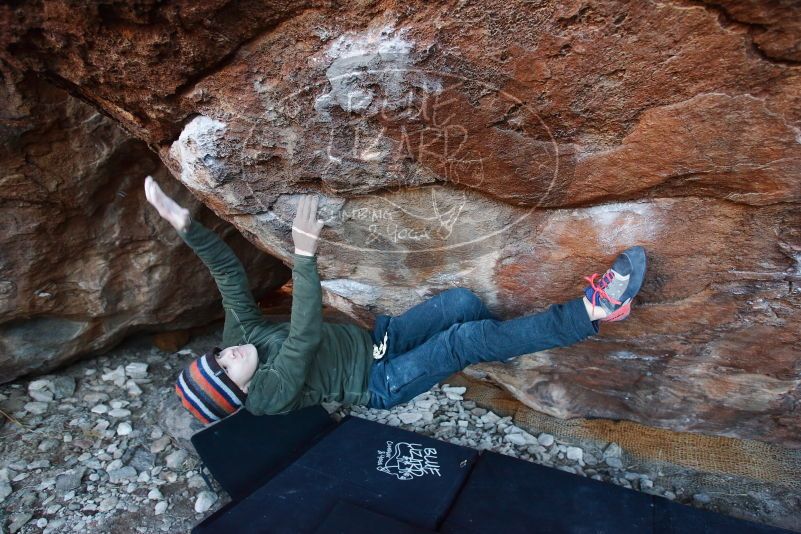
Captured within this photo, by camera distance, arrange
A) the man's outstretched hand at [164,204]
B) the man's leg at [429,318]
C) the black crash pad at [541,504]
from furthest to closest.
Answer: the man's leg at [429,318] → the black crash pad at [541,504] → the man's outstretched hand at [164,204]

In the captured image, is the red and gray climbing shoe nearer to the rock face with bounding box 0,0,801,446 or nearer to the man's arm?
the rock face with bounding box 0,0,801,446

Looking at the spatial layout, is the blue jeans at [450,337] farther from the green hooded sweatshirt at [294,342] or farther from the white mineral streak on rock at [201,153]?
the white mineral streak on rock at [201,153]

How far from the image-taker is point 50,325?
283 cm

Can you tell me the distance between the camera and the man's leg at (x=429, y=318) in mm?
2100

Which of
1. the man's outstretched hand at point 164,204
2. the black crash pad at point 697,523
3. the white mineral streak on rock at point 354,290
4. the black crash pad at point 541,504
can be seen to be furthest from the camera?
the white mineral streak on rock at point 354,290

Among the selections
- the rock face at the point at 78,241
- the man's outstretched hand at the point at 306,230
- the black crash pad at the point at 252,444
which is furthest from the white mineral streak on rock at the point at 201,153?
the black crash pad at the point at 252,444

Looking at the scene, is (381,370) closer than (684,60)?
No

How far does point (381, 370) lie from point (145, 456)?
136 cm

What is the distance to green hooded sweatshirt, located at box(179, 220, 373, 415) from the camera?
1755mm

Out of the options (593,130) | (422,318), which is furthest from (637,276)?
(422,318)

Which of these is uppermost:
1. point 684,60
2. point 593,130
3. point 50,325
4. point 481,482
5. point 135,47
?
point 135,47

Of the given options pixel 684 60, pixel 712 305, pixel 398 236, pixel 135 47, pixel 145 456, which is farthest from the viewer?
pixel 145 456

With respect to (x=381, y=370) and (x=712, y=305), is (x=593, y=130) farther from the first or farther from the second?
(x=381, y=370)

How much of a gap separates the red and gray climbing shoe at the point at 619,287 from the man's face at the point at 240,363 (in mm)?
1260
